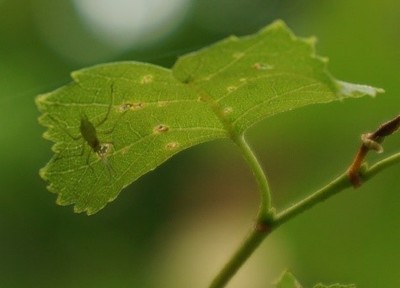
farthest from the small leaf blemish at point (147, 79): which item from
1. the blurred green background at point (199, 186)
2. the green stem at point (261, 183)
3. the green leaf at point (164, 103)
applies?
the blurred green background at point (199, 186)

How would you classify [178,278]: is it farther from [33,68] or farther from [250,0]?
[250,0]

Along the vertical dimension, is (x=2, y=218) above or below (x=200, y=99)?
below

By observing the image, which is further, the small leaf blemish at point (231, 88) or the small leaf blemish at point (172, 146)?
the small leaf blemish at point (172, 146)

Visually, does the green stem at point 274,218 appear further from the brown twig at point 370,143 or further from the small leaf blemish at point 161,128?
the small leaf blemish at point 161,128

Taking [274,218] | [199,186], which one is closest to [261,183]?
[274,218]

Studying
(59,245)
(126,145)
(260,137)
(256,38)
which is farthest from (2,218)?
(256,38)

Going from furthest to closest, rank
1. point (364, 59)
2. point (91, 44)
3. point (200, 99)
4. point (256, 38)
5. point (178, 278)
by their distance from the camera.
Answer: point (91, 44), point (178, 278), point (364, 59), point (200, 99), point (256, 38)

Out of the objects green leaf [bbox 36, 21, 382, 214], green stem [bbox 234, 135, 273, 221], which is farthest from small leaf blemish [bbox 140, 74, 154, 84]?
green stem [bbox 234, 135, 273, 221]
